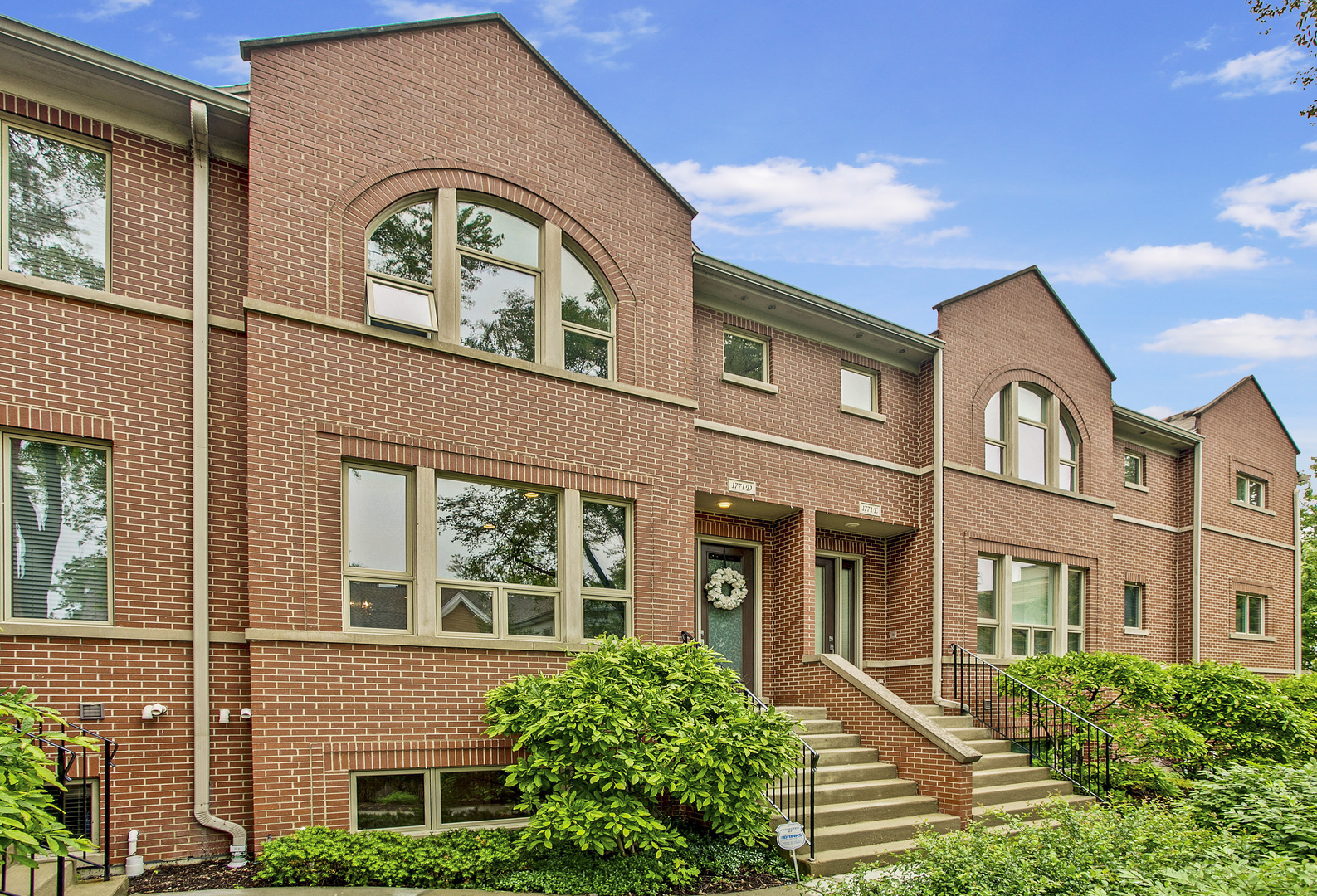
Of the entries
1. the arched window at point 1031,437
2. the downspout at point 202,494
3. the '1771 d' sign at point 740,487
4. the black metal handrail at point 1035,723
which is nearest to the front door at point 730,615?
the '1771 d' sign at point 740,487

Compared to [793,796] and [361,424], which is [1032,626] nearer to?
[793,796]

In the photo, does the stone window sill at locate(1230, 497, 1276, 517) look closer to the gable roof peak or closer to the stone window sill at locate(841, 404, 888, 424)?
the gable roof peak

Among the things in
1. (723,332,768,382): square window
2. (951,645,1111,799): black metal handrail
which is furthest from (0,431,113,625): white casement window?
(951,645,1111,799): black metal handrail

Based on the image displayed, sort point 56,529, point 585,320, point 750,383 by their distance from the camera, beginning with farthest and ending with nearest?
point 750,383
point 585,320
point 56,529

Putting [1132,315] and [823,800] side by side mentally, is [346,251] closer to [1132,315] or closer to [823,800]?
[823,800]

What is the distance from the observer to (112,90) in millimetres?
7422

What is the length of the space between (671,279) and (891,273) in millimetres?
14063

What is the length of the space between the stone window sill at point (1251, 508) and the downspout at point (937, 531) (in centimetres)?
1058

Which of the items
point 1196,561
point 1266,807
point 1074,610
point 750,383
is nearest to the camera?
point 1266,807

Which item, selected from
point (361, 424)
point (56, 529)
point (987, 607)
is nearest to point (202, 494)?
point (56, 529)

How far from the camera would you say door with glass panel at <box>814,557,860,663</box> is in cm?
Result: 1291

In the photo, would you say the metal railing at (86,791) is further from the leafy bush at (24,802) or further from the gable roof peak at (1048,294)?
the gable roof peak at (1048,294)

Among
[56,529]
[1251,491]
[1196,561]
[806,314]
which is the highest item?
[806,314]

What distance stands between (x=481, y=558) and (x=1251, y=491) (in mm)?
19512
